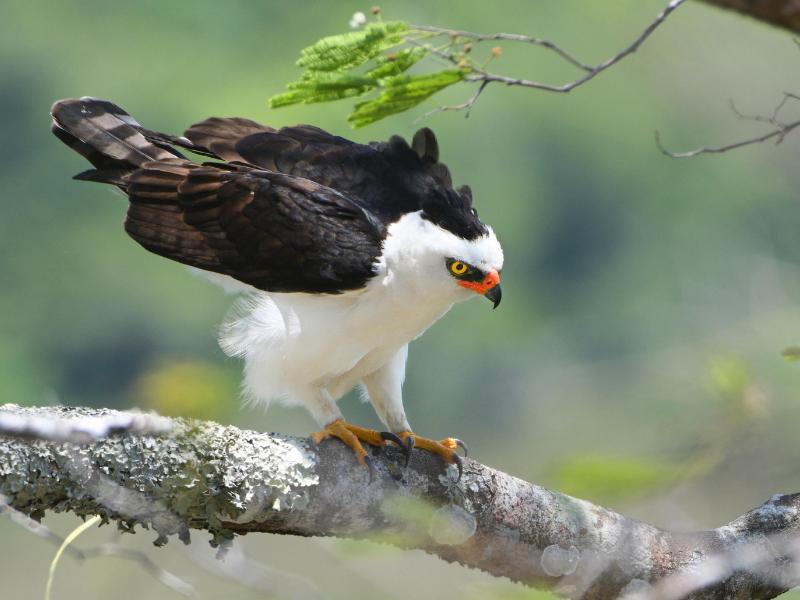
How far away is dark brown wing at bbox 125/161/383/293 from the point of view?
2.98 metres

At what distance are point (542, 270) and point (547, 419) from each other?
15112 millimetres

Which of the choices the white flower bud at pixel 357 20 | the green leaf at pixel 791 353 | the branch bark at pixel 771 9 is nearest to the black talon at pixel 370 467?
the white flower bud at pixel 357 20

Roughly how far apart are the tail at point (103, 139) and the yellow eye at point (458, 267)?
92cm

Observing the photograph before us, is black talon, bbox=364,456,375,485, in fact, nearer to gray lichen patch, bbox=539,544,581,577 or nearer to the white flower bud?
gray lichen patch, bbox=539,544,581,577

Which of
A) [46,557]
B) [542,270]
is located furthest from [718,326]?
[542,270]

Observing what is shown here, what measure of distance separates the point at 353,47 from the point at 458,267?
0.85 metres

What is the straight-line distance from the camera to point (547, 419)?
1799 millimetres

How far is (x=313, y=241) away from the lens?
3.01 meters

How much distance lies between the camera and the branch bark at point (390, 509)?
2.05m

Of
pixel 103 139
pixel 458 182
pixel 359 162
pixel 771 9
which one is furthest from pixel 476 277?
pixel 458 182

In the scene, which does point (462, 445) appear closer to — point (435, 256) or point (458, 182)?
point (435, 256)

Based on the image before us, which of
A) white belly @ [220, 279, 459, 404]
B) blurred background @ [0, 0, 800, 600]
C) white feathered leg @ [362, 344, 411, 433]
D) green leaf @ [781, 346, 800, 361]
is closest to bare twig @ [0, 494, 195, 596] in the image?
green leaf @ [781, 346, 800, 361]

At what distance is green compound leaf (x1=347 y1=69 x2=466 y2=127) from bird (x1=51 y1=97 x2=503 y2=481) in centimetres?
62

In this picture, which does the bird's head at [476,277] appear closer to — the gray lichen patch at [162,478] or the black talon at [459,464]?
the black talon at [459,464]
